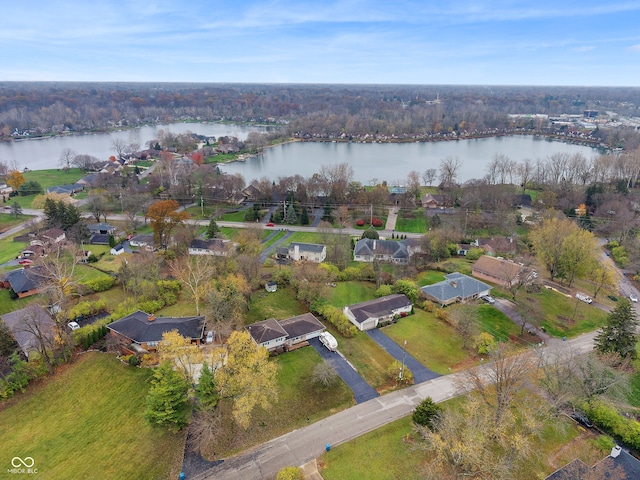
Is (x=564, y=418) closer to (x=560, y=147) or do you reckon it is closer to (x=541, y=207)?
(x=541, y=207)

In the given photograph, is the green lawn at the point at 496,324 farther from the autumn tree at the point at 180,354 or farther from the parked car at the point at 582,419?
the autumn tree at the point at 180,354

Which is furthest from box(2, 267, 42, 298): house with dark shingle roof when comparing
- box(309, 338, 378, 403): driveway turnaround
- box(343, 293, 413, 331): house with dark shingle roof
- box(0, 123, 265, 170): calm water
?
box(0, 123, 265, 170): calm water

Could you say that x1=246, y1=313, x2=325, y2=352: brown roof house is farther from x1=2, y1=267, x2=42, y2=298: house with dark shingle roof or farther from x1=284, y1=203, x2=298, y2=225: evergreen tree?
x1=284, y1=203, x2=298, y2=225: evergreen tree

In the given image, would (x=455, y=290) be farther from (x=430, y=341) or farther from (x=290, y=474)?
(x=290, y=474)

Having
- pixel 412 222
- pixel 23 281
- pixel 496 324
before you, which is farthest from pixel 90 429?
pixel 412 222

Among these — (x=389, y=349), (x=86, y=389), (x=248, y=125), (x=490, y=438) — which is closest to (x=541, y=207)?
(x=389, y=349)

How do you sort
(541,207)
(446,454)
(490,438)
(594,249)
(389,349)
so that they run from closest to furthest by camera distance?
(446,454) < (490,438) < (389,349) < (594,249) < (541,207)
